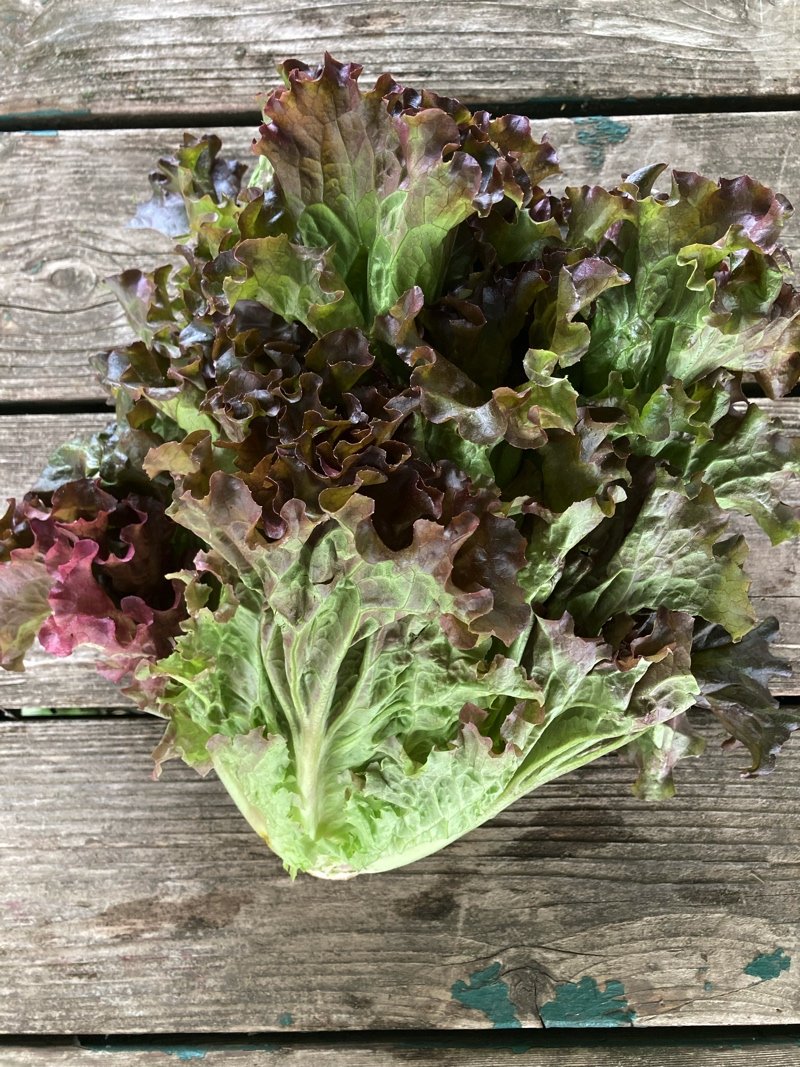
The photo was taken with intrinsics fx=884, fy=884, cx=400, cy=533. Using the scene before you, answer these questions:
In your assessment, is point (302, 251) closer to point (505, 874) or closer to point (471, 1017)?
point (505, 874)

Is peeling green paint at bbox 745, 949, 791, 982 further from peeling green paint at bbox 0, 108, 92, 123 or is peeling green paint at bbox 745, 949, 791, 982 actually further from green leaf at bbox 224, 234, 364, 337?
peeling green paint at bbox 0, 108, 92, 123

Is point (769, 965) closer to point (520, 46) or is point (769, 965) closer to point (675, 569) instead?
point (675, 569)

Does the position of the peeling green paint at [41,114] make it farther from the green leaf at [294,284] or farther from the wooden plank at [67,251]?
the green leaf at [294,284]

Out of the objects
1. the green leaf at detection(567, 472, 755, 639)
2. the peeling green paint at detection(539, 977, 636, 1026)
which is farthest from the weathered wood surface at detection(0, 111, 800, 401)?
the peeling green paint at detection(539, 977, 636, 1026)

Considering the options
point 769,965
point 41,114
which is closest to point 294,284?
point 41,114

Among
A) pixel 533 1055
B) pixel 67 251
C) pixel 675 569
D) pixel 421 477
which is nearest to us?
pixel 421 477

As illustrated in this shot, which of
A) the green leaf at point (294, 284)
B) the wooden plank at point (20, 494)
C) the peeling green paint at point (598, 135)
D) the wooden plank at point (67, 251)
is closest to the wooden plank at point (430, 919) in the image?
the wooden plank at point (20, 494)
